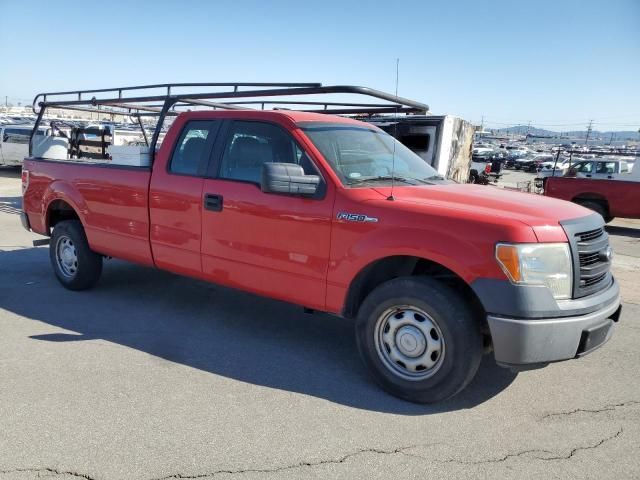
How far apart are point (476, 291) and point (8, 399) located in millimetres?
2990

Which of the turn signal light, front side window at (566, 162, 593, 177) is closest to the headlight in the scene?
the turn signal light

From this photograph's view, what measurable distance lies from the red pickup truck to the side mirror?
12189mm

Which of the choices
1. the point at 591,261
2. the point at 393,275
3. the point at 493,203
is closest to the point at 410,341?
the point at 393,275

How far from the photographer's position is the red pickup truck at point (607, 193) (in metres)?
13.9

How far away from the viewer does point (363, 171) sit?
4.30m

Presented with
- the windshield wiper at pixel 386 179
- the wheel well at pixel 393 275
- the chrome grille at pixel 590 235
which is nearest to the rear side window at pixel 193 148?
the windshield wiper at pixel 386 179

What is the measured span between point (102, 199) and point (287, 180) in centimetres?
259

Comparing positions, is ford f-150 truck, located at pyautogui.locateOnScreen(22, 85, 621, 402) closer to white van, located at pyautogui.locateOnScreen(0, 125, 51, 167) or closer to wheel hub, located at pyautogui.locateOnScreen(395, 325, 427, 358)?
wheel hub, located at pyautogui.locateOnScreen(395, 325, 427, 358)

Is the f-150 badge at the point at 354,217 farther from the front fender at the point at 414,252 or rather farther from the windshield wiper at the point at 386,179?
the windshield wiper at the point at 386,179

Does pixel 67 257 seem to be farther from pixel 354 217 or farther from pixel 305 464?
pixel 305 464

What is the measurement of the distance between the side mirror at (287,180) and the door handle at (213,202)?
2.19 feet

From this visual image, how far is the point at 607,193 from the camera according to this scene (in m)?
14.2

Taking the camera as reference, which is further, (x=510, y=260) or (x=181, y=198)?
(x=181, y=198)

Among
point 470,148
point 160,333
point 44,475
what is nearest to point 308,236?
point 160,333
